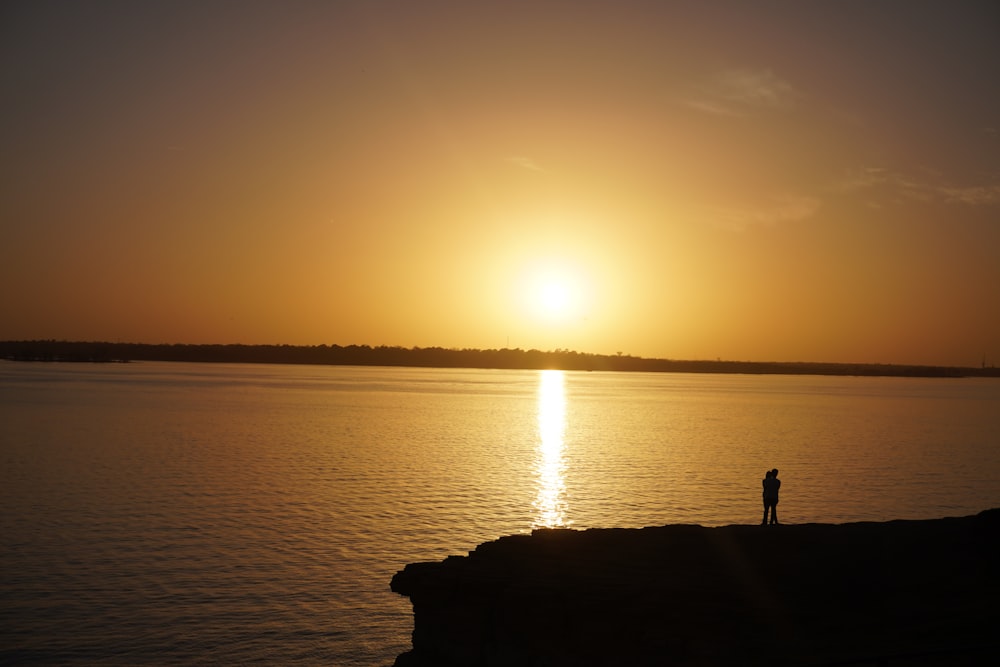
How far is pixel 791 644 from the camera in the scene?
530 inches

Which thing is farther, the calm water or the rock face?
the calm water

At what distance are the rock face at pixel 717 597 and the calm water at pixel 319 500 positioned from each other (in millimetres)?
4846

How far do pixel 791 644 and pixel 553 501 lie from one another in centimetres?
2739

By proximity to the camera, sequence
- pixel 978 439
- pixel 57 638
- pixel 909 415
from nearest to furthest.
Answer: pixel 57 638, pixel 978 439, pixel 909 415

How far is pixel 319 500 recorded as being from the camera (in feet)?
130

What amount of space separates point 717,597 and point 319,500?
27795 millimetres

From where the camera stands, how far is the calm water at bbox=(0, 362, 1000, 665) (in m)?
21.6

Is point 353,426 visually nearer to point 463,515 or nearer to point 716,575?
point 463,515

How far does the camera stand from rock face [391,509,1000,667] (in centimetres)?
1346

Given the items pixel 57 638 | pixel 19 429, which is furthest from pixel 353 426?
pixel 57 638

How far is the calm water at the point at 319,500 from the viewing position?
21562 mm

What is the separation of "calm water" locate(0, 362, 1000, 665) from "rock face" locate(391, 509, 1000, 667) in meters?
4.85

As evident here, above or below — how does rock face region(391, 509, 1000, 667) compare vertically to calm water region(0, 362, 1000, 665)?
above

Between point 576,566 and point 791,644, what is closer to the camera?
point 791,644
